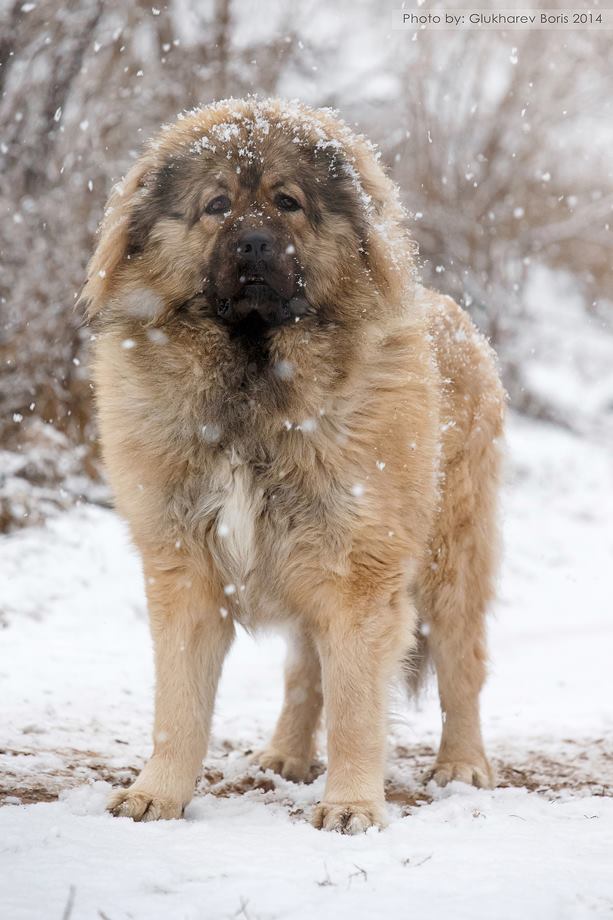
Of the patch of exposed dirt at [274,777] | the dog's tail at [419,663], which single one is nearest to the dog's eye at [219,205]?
the dog's tail at [419,663]

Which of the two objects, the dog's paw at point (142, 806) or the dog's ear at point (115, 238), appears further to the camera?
the dog's ear at point (115, 238)

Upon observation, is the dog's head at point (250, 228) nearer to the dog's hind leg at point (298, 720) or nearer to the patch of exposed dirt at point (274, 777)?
the dog's hind leg at point (298, 720)

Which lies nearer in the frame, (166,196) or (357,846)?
(357,846)

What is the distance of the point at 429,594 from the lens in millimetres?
3969

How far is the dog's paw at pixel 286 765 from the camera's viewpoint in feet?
12.9

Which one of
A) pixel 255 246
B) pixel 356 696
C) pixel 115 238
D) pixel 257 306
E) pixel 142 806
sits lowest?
pixel 142 806

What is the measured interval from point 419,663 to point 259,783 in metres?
0.81

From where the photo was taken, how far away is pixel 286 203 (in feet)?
10.9

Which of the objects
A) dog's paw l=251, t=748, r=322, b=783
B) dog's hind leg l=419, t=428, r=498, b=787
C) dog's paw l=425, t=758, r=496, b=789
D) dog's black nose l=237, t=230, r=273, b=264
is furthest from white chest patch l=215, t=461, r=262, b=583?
dog's paw l=425, t=758, r=496, b=789

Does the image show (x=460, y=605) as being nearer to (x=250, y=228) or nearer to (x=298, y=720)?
(x=298, y=720)

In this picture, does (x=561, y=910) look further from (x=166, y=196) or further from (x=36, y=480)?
(x=36, y=480)

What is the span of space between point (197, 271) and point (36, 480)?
4.02 meters

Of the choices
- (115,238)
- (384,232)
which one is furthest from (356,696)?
(115,238)

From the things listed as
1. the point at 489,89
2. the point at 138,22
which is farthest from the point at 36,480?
the point at 489,89
